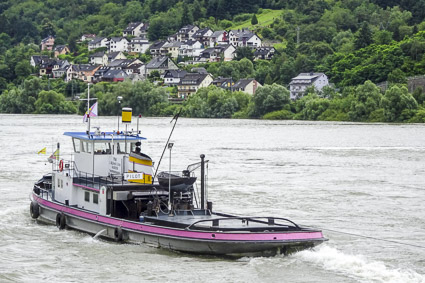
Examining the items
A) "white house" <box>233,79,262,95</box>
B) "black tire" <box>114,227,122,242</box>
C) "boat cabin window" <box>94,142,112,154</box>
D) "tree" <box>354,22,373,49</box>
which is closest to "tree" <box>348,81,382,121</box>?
"tree" <box>354,22,373,49</box>

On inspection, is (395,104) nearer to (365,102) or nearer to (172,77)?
(365,102)

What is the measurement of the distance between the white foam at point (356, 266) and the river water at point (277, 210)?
0.03 metres

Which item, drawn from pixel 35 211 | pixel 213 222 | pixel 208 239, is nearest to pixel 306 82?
pixel 35 211

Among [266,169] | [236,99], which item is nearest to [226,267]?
[266,169]

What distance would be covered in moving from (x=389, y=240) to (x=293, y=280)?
677 cm

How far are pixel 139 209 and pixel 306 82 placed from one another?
12017 cm

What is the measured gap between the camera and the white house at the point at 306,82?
145 m

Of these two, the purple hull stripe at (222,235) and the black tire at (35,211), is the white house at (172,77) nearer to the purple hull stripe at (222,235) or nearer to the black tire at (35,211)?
the black tire at (35,211)

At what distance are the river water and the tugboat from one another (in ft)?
1.54

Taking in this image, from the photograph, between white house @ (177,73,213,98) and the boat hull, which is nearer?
the boat hull

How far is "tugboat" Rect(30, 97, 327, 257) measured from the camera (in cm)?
2602

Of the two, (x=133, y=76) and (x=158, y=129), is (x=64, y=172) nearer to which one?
(x=158, y=129)

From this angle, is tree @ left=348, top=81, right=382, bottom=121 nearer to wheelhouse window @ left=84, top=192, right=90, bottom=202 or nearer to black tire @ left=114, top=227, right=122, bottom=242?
wheelhouse window @ left=84, top=192, right=90, bottom=202

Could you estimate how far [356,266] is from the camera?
2562cm
